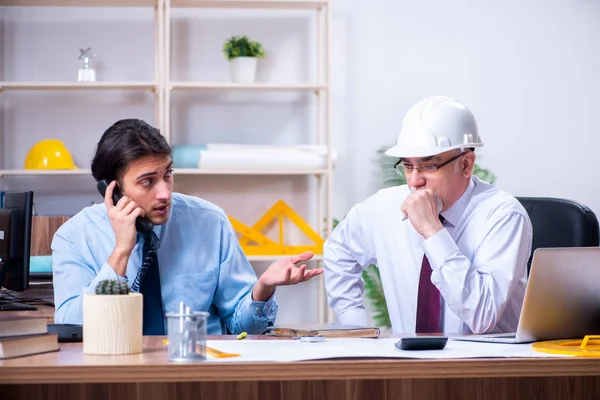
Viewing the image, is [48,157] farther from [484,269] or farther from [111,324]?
[111,324]

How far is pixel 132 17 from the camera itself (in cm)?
482

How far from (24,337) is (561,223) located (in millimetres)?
1740

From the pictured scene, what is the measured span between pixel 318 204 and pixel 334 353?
316 cm

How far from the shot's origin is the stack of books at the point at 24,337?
5.29 feet

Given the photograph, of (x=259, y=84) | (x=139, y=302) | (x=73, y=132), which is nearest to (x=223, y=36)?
(x=259, y=84)

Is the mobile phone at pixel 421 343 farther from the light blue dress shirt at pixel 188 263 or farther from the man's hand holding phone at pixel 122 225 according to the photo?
the man's hand holding phone at pixel 122 225

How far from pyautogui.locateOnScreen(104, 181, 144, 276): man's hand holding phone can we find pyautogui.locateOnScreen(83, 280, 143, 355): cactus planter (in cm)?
62

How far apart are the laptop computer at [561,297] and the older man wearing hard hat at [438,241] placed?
459 millimetres

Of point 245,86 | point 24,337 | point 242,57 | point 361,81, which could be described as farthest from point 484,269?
point 361,81

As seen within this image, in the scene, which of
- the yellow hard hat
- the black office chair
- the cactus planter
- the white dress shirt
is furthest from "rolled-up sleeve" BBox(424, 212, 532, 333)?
the yellow hard hat

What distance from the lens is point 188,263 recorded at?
2490mm

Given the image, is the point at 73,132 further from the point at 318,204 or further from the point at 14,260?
the point at 14,260

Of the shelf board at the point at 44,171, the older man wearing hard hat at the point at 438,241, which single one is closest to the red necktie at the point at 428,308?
the older man wearing hard hat at the point at 438,241

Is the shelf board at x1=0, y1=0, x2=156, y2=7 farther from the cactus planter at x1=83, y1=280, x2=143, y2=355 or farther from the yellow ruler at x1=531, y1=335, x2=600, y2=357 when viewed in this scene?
the yellow ruler at x1=531, y1=335, x2=600, y2=357
